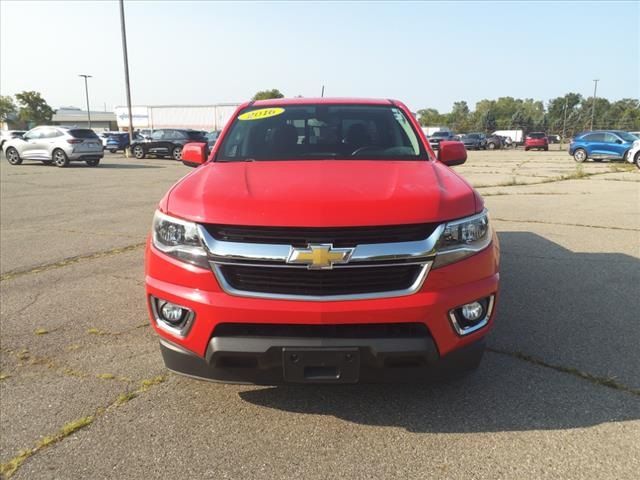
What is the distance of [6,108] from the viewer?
90.9 metres

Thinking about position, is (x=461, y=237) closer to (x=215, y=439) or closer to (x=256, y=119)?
(x=215, y=439)

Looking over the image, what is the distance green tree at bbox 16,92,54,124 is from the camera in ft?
277

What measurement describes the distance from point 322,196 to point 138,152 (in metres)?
28.9

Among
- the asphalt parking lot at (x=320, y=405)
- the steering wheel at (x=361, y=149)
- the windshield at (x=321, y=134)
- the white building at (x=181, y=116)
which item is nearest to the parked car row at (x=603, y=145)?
the asphalt parking lot at (x=320, y=405)

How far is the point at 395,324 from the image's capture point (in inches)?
98.0

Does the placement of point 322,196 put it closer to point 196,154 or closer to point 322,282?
point 322,282

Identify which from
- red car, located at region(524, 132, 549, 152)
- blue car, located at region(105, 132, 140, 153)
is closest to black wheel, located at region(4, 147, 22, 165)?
blue car, located at region(105, 132, 140, 153)

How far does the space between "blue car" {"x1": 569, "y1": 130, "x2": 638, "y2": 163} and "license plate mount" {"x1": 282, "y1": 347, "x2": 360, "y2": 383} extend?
91.0 ft

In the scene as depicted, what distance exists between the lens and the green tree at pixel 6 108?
297ft

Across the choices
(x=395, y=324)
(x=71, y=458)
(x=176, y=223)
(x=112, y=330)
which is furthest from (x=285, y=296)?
(x=112, y=330)

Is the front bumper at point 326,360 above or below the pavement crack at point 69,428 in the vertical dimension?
above

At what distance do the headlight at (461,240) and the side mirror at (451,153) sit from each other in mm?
1452

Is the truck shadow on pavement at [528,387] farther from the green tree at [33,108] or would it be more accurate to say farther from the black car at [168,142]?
the green tree at [33,108]

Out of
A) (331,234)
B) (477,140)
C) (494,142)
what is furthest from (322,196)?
(494,142)
